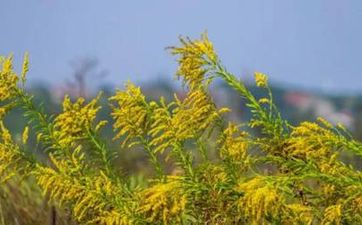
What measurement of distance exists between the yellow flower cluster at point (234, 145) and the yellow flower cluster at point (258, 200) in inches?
9.2

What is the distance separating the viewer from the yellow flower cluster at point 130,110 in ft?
10.3

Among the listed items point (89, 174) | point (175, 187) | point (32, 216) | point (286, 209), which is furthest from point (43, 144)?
point (32, 216)

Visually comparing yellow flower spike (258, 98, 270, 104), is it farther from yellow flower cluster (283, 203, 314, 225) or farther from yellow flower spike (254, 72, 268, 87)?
yellow flower cluster (283, 203, 314, 225)

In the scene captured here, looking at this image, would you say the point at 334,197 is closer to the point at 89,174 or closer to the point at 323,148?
the point at 323,148

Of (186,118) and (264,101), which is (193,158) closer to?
(186,118)

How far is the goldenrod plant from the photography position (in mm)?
2871

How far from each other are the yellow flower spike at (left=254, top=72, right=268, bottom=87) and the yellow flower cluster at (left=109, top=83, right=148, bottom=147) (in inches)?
13.2

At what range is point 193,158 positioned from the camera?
3.20 m

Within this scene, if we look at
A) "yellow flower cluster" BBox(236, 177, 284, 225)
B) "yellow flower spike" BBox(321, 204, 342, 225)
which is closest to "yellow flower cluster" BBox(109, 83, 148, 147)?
"yellow flower cluster" BBox(236, 177, 284, 225)

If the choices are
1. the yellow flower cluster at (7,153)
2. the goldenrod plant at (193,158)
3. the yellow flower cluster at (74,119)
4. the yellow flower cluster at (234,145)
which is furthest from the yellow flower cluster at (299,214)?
the yellow flower cluster at (7,153)

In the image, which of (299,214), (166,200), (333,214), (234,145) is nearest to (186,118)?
(234,145)

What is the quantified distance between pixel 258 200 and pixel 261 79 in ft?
1.74

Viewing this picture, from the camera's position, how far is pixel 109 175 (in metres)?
3.26

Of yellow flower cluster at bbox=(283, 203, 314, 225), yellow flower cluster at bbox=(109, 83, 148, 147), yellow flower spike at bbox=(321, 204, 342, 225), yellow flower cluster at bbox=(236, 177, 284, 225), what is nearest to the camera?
yellow flower cluster at bbox=(236, 177, 284, 225)
